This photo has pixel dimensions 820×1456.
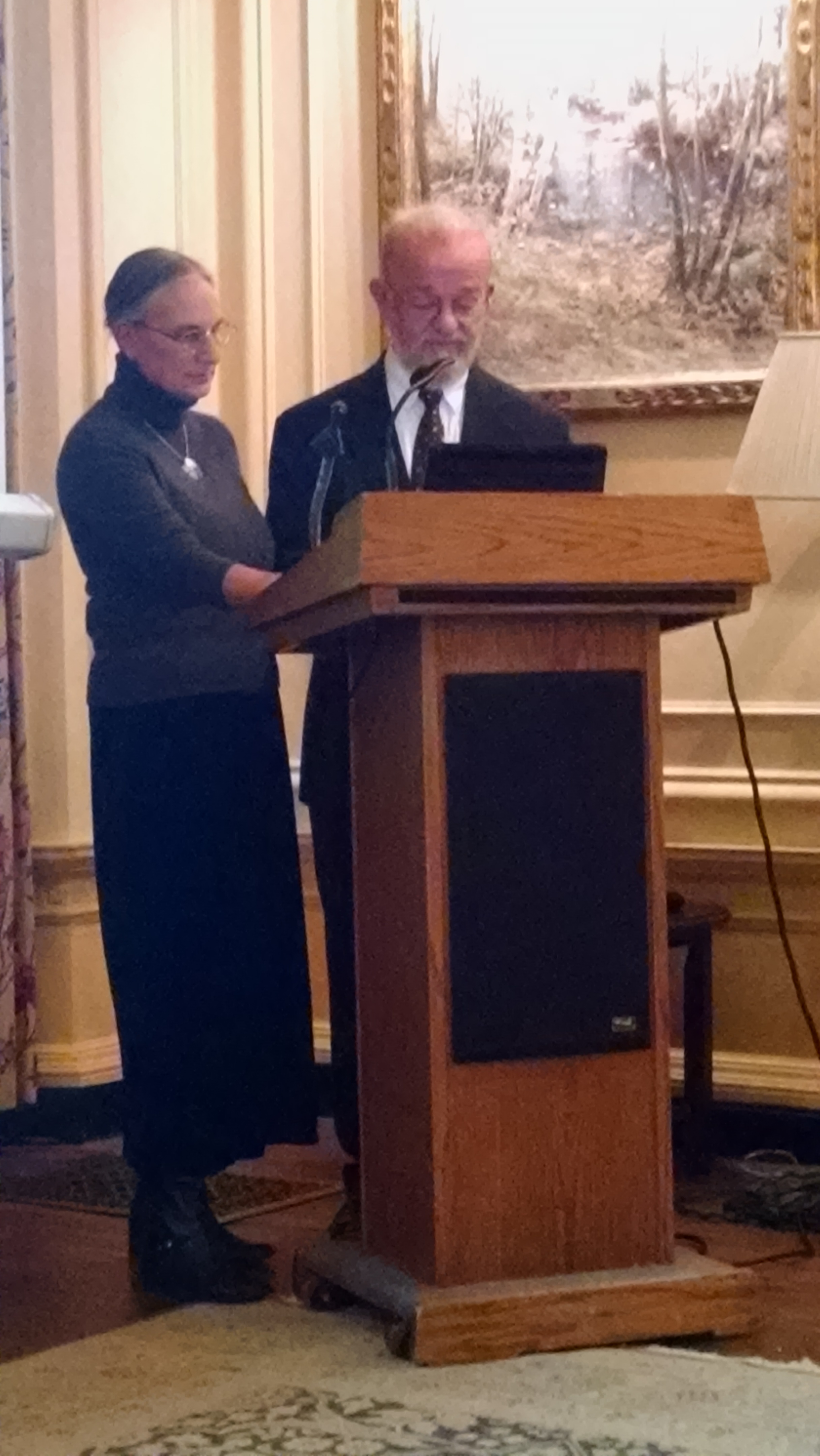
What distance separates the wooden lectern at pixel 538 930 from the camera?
2.11 meters

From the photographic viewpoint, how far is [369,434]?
2699mm

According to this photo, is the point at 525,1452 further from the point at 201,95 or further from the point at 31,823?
the point at 201,95

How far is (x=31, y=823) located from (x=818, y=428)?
174 cm

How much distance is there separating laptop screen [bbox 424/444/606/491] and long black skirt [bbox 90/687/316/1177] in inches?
21.3

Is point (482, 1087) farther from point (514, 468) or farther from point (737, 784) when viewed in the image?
point (737, 784)

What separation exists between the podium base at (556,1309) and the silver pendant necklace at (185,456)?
1085mm

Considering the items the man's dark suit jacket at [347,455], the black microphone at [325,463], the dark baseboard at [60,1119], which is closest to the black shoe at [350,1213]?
the man's dark suit jacket at [347,455]

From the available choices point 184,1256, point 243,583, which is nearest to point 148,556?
point 243,583

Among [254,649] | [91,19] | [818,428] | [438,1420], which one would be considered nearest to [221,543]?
[254,649]

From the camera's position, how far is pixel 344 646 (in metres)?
2.49

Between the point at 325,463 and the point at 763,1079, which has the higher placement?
the point at 325,463

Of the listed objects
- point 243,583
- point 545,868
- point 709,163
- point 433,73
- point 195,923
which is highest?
point 433,73

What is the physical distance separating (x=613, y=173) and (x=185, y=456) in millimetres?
1294

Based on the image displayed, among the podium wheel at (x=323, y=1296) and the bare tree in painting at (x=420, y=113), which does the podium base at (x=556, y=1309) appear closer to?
the podium wheel at (x=323, y=1296)
